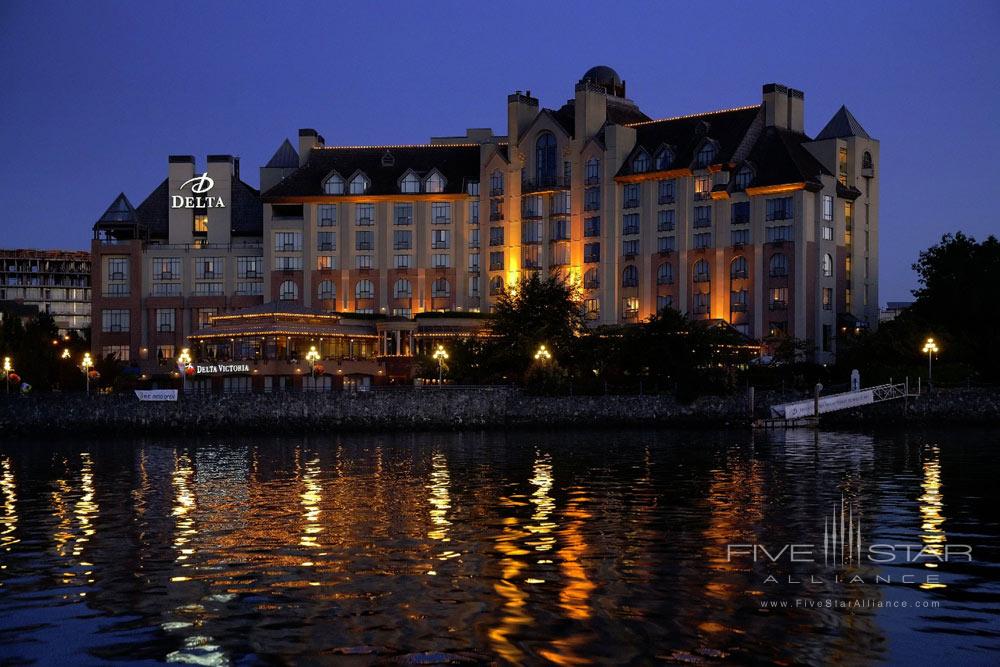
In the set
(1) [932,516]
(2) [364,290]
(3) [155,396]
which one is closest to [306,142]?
(2) [364,290]

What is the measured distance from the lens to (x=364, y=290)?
436ft

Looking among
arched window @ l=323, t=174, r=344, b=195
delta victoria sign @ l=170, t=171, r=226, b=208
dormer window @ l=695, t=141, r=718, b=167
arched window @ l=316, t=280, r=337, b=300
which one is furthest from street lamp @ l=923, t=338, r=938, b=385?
delta victoria sign @ l=170, t=171, r=226, b=208

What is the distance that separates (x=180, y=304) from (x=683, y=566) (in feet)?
392

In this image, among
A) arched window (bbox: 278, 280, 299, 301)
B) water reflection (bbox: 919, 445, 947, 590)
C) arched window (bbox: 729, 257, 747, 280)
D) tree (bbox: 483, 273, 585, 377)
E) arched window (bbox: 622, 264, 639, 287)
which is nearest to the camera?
water reflection (bbox: 919, 445, 947, 590)

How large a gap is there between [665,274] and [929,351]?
34.6 meters

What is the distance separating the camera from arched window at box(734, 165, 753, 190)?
112938mm

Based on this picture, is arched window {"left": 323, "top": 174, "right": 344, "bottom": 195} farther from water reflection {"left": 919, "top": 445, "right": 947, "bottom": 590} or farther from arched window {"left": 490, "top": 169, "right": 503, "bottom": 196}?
water reflection {"left": 919, "top": 445, "right": 947, "bottom": 590}

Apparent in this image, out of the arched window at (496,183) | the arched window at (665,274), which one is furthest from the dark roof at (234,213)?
the arched window at (665,274)

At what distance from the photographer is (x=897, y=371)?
90.0 m

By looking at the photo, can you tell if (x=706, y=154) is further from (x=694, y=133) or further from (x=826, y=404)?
(x=826, y=404)

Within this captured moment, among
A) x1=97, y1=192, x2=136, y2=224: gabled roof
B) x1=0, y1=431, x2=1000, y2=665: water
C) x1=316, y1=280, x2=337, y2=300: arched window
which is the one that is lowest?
x1=0, y1=431, x2=1000, y2=665: water

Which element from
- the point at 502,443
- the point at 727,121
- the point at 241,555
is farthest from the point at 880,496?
the point at 727,121

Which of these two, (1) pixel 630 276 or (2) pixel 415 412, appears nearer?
(2) pixel 415 412

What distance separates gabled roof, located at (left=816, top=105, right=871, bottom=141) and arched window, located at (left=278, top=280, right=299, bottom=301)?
193 feet
